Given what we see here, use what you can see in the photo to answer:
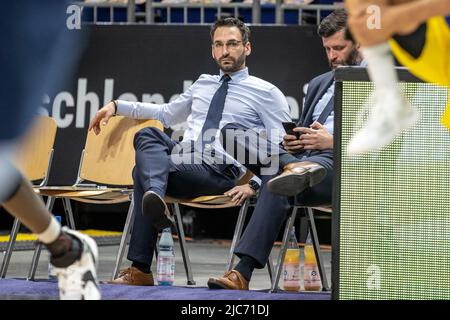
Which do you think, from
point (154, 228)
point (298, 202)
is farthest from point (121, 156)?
point (298, 202)

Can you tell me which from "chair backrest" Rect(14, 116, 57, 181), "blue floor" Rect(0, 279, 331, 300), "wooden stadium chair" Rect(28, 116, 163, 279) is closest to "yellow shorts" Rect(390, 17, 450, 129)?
"blue floor" Rect(0, 279, 331, 300)

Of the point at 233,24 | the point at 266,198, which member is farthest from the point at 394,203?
the point at 233,24

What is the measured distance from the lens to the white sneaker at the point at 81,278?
369cm

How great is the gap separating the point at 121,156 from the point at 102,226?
125 inches

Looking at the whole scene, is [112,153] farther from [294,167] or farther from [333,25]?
[294,167]

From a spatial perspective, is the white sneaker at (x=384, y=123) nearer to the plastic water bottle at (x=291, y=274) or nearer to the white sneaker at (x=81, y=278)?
the white sneaker at (x=81, y=278)

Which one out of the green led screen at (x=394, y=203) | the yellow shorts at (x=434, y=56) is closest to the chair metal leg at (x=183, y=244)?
the green led screen at (x=394, y=203)

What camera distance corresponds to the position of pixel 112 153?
6.94 metres

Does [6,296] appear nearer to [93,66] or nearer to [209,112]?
[209,112]

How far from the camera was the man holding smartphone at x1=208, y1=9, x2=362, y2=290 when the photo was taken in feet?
17.0

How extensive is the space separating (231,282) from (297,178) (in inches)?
24.6

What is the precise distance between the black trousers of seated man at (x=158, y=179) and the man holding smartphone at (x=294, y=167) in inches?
13.5
